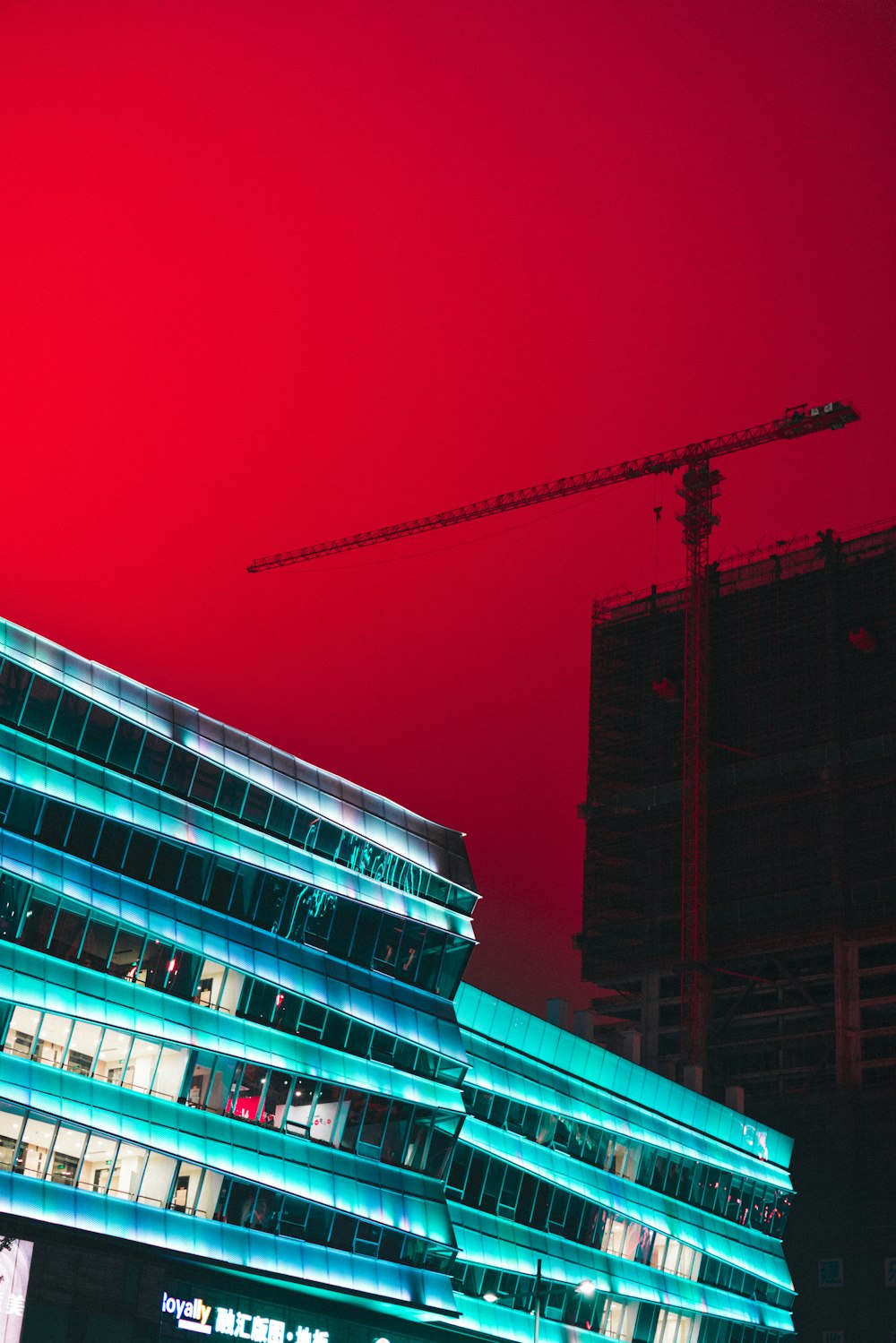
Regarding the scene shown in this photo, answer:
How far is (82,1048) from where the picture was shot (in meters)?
62.3

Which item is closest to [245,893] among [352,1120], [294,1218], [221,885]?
[221,885]

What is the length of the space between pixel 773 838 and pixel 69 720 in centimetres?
12967

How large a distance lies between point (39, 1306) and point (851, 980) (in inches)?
4848

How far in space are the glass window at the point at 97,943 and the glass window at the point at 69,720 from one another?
697 cm

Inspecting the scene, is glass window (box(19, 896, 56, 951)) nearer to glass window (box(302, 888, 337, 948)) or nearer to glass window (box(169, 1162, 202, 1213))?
glass window (box(169, 1162, 202, 1213))

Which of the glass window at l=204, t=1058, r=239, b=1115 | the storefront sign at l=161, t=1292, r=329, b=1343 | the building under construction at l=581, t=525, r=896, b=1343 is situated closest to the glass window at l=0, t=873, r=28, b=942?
the glass window at l=204, t=1058, r=239, b=1115

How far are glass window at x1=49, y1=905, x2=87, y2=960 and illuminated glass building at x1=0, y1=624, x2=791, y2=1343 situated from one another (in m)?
0.09

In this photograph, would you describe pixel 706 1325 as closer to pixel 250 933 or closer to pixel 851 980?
pixel 250 933

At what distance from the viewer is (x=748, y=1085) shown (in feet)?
574

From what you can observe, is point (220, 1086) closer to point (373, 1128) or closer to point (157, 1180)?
point (157, 1180)

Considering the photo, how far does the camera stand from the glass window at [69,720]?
212 ft

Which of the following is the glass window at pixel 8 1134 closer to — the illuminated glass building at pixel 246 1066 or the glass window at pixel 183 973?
the illuminated glass building at pixel 246 1066

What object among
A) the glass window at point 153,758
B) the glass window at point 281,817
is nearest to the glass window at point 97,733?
the glass window at point 153,758

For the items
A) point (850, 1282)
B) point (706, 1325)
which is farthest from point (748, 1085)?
point (706, 1325)
